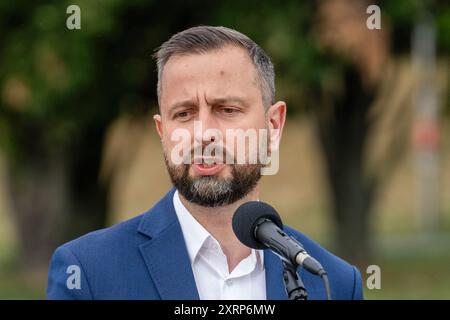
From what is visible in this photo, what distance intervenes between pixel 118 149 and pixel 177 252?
1856cm

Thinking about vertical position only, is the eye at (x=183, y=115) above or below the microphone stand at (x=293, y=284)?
above

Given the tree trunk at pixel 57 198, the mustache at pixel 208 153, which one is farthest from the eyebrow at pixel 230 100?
the tree trunk at pixel 57 198

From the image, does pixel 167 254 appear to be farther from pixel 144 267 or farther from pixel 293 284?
pixel 293 284

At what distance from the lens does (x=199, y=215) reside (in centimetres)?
386

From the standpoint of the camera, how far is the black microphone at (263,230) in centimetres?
313

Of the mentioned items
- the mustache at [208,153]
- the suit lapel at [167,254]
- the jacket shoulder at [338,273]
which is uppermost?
the mustache at [208,153]

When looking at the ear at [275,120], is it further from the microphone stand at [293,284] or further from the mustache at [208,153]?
the microphone stand at [293,284]

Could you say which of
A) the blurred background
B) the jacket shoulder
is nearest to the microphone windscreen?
the jacket shoulder

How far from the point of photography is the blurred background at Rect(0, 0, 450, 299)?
16875 millimetres

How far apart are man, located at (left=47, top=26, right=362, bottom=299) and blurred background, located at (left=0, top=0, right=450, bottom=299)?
1179 cm

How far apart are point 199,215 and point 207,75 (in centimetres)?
49

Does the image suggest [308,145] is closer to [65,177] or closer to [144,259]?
[65,177]

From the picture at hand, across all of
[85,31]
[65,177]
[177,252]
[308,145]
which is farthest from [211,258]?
[308,145]

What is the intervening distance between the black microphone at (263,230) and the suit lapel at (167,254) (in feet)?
1.26
